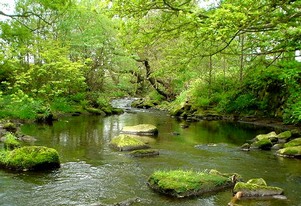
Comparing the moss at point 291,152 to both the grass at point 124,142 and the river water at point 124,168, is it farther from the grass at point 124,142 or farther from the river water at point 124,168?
the grass at point 124,142

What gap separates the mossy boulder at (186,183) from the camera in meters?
8.27

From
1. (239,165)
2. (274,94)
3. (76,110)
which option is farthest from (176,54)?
(76,110)

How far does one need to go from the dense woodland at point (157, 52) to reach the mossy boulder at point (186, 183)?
3.64m

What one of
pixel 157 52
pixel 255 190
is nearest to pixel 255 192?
pixel 255 190

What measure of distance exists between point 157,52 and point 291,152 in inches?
913

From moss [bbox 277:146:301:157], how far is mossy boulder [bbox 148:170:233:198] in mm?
4991

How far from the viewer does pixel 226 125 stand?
2344 cm

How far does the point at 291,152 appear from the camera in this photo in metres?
13.0

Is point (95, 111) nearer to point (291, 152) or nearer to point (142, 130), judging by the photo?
point (142, 130)

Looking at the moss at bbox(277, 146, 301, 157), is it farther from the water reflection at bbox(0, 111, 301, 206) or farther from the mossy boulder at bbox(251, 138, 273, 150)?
the mossy boulder at bbox(251, 138, 273, 150)

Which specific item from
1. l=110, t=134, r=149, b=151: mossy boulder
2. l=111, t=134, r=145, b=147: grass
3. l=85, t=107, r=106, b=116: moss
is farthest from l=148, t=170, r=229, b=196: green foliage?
l=85, t=107, r=106, b=116: moss

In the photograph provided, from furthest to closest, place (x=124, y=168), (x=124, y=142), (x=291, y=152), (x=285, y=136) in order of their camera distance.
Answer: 1. (x=285, y=136)
2. (x=124, y=142)
3. (x=291, y=152)
4. (x=124, y=168)

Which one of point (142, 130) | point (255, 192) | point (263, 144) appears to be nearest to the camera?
point (255, 192)

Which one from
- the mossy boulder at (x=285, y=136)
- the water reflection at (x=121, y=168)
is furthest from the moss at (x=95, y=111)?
the mossy boulder at (x=285, y=136)
